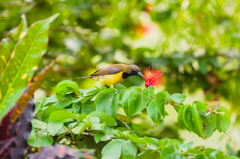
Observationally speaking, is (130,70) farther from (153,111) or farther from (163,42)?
(163,42)

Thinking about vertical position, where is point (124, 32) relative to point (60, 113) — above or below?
below

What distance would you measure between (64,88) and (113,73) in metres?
0.35

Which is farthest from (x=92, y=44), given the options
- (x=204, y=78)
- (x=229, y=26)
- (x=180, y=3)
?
(x=229, y=26)

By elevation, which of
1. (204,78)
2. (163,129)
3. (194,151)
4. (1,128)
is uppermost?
(1,128)

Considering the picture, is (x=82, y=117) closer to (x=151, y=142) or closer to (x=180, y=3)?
(x=151, y=142)

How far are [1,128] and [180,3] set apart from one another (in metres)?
1.65

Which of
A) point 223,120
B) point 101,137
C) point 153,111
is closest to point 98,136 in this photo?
point 101,137

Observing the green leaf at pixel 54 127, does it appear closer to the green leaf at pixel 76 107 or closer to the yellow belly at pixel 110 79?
the green leaf at pixel 76 107

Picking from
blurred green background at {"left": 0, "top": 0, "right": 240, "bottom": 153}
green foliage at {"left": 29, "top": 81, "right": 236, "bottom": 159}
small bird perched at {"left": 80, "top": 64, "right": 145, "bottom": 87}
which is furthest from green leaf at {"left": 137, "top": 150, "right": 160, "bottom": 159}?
blurred green background at {"left": 0, "top": 0, "right": 240, "bottom": 153}

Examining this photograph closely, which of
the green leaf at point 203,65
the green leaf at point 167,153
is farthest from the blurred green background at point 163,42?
the green leaf at point 167,153

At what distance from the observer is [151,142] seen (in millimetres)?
436

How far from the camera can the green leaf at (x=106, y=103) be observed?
48 centimetres

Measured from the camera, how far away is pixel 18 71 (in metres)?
0.33

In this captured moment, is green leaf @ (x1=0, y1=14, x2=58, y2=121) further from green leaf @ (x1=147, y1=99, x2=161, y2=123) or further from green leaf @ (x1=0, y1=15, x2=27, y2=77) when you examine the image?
green leaf @ (x1=147, y1=99, x2=161, y2=123)
